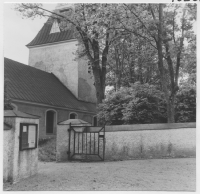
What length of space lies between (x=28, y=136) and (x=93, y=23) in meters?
8.01

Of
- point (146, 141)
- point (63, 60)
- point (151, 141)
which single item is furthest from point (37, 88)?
point (151, 141)

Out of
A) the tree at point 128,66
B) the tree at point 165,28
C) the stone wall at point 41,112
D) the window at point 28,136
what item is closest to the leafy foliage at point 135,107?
the tree at point 165,28

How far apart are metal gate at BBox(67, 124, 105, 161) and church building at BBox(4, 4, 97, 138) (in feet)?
21.9

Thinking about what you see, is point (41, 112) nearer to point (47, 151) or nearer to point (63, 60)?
point (47, 151)

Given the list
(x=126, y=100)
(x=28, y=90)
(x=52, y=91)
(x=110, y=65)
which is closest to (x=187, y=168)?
(x=126, y=100)

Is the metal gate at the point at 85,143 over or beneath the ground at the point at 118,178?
over

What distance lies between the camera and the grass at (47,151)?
10.7m

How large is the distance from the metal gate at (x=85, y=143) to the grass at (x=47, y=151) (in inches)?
50.9

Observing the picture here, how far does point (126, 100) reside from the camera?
476 inches

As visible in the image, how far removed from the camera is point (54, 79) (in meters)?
21.9

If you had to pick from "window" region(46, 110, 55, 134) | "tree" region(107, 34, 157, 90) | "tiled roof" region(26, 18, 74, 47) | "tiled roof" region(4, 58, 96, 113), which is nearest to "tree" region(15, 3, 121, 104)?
"tree" region(107, 34, 157, 90)

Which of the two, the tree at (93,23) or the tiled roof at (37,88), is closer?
the tree at (93,23)

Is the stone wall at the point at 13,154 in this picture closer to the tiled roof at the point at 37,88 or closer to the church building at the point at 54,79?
the tiled roof at the point at 37,88

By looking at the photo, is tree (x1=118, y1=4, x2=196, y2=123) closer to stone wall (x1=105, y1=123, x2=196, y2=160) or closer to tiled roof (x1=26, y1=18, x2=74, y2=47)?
stone wall (x1=105, y1=123, x2=196, y2=160)
